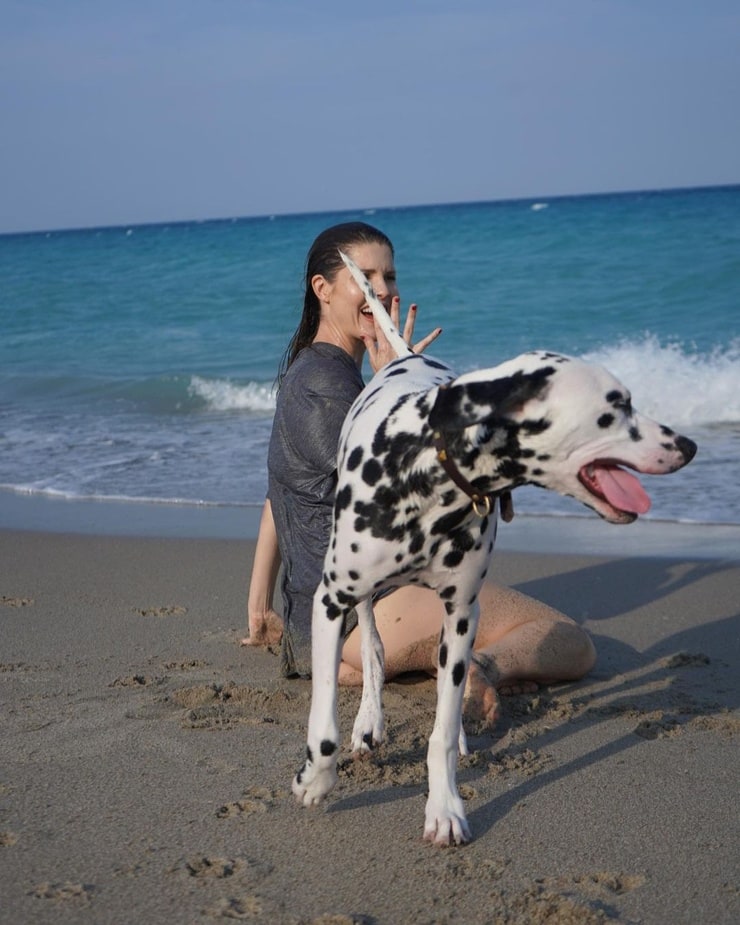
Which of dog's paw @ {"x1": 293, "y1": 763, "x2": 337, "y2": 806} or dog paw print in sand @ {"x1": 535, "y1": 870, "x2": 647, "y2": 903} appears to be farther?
dog's paw @ {"x1": 293, "y1": 763, "x2": 337, "y2": 806}

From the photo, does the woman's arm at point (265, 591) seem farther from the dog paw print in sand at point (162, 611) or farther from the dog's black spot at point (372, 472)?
the dog's black spot at point (372, 472)

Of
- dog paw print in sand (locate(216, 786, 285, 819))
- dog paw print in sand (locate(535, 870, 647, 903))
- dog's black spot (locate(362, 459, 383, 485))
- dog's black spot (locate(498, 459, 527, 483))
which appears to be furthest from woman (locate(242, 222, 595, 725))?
dog's black spot (locate(498, 459, 527, 483))

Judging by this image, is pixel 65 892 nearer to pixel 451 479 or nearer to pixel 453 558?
pixel 453 558

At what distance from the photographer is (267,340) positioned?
63.7 ft

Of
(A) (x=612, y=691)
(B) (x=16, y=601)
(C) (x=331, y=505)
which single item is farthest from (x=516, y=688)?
(B) (x=16, y=601)

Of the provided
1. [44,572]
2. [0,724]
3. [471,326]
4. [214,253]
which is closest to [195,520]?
[44,572]

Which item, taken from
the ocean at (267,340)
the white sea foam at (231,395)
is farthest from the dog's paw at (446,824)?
the white sea foam at (231,395)

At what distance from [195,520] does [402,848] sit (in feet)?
15.4

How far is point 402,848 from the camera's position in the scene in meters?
3.35

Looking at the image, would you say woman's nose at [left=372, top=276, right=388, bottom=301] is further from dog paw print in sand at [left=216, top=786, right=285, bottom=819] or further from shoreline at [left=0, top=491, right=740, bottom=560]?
shoreline at [left=0, top=491, right=740, bottom=560]

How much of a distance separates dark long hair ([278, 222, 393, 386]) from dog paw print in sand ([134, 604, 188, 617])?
1642 millimetres

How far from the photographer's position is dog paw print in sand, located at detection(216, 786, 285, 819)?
11.7 ft

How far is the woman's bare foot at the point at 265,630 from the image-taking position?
209 inches

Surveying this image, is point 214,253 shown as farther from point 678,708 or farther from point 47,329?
point 678,708
